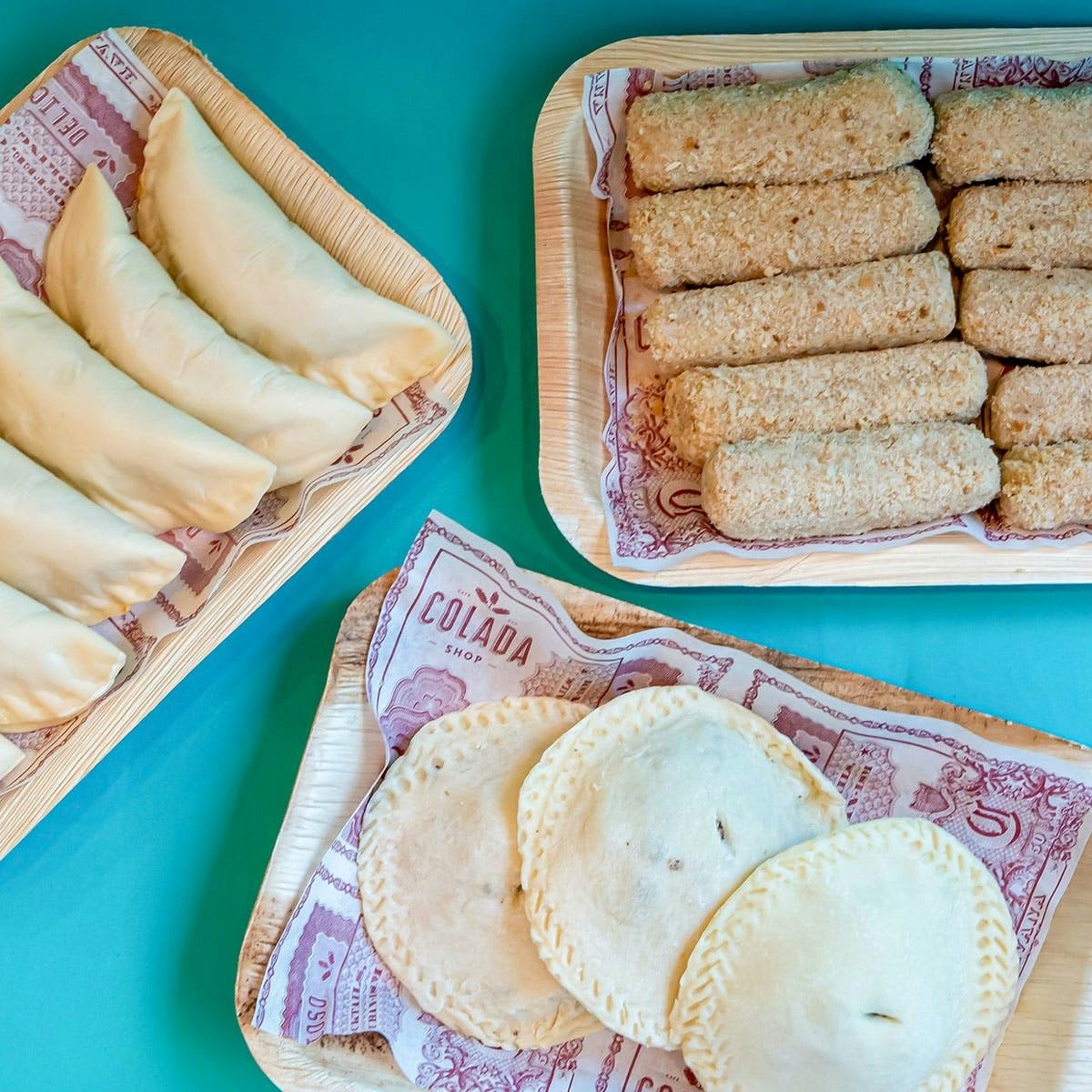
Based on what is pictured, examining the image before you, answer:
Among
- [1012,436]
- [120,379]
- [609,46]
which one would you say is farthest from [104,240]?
[1012,436]

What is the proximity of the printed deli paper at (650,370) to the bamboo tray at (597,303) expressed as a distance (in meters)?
0.02

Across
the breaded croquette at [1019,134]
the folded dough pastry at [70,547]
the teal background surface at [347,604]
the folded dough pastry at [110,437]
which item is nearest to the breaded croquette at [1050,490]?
the teal background surface at [347,604]

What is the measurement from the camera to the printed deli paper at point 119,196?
159 centimetres

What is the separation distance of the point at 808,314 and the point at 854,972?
92cm

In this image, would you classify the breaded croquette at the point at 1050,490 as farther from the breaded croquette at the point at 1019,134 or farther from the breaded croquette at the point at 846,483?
the breaded croquette at the point at 1019,134

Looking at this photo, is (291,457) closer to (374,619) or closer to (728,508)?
(374,619)

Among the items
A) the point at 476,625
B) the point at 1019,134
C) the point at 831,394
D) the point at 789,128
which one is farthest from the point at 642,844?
the point at 1019,134

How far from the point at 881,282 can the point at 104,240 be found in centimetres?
114

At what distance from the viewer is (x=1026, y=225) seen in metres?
1.65

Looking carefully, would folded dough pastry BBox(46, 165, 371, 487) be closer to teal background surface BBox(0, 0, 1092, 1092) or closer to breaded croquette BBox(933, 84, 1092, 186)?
teal background surface BBox(0, 0, 1092, 1092)

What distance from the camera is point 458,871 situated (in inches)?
57.1

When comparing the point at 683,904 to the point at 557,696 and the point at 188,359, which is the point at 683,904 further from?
the point at 188,359

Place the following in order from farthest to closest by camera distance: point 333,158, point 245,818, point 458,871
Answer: point 333,158 < point 245,818 < point 458,871

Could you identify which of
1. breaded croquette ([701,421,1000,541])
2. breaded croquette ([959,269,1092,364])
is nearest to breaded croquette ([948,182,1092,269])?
breaded croquette ([959,269,1092,364])
